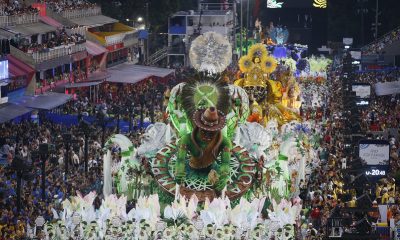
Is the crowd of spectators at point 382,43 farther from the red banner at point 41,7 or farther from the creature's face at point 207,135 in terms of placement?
the creature's face at point 207,135

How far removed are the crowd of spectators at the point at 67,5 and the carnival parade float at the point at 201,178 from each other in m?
34.1

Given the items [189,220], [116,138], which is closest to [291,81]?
[116,138]

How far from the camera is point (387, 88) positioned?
84.6m

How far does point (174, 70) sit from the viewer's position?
10194cm

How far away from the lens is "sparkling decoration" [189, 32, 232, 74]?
181ft

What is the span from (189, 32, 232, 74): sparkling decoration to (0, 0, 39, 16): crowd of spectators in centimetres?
1923

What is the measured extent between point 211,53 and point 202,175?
412 inches

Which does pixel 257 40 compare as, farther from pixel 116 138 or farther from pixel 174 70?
pixel 116 138

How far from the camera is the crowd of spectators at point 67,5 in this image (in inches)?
3484

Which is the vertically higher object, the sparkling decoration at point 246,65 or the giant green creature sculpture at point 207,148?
the giant green creature sculpture at point 207,148

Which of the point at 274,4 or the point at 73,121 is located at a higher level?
the point at 73,121

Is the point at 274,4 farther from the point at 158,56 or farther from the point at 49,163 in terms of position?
the point at 49,163

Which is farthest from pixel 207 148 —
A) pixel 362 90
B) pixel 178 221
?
pixel 362 90

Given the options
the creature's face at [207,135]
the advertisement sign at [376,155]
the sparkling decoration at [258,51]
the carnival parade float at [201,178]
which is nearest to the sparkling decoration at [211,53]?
the carnival parade float at [201,178]
